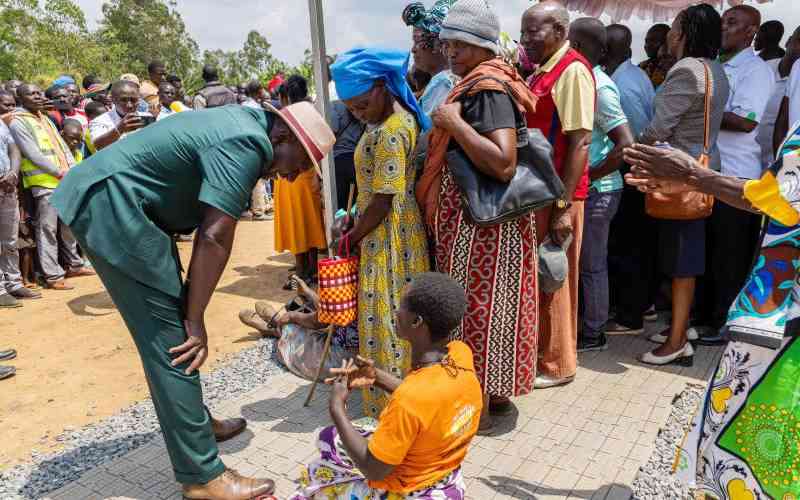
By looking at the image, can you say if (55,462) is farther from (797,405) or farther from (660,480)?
(797,405)

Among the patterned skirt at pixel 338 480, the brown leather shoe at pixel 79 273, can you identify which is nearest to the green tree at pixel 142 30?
the brown leather shoe at pixel 79 273

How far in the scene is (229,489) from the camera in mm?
2545

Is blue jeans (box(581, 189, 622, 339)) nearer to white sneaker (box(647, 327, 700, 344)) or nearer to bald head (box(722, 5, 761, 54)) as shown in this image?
white sneaker (box(647, 327, 700, 344))

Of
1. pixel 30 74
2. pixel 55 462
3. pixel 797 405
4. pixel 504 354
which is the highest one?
pixel 30 74

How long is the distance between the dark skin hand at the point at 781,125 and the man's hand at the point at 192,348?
454cm

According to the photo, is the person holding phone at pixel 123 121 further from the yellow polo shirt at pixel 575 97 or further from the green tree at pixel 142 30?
the green tree at pixel 142 30

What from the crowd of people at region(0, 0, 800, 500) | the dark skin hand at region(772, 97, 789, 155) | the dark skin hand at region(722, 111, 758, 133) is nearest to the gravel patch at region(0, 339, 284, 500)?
the crowd of people at region(0, 0, 800, 500)

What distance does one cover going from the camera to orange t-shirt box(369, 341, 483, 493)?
1.75m

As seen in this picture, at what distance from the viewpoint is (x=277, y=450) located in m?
3.08

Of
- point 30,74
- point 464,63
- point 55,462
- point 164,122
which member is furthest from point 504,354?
point 30,74

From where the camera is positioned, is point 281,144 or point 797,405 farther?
point 281,144

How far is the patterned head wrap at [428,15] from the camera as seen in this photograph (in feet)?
Answer: 12.3

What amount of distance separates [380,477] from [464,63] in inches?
77.7

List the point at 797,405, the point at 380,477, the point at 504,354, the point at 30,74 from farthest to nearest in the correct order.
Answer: the point at 30,74 < the point at 504,354 < the point at 380,477 < the point at 797,405
